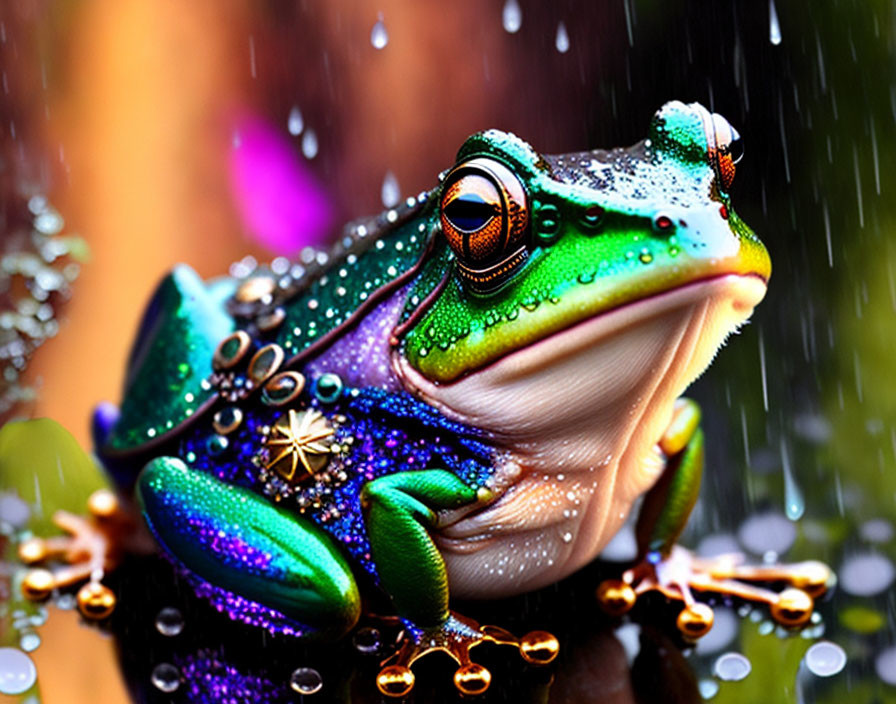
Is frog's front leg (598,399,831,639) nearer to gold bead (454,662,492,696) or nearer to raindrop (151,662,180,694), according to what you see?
gold bead (454,662,492,696)

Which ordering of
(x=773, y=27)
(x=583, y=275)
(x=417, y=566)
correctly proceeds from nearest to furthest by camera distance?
(x=583, y=275)
(x=417, y=566)
(x=773, y=27)

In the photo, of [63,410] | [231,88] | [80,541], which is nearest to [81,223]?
[231,88]

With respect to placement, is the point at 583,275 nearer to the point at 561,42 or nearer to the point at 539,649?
the point at 539,649

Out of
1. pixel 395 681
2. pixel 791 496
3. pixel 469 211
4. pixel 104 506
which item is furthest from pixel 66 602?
pixel 791 496

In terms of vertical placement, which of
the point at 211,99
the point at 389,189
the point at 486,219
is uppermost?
the point at 211,99

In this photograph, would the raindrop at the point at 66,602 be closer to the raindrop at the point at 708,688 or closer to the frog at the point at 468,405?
the frog at the point at 468,405

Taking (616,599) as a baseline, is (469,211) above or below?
above
